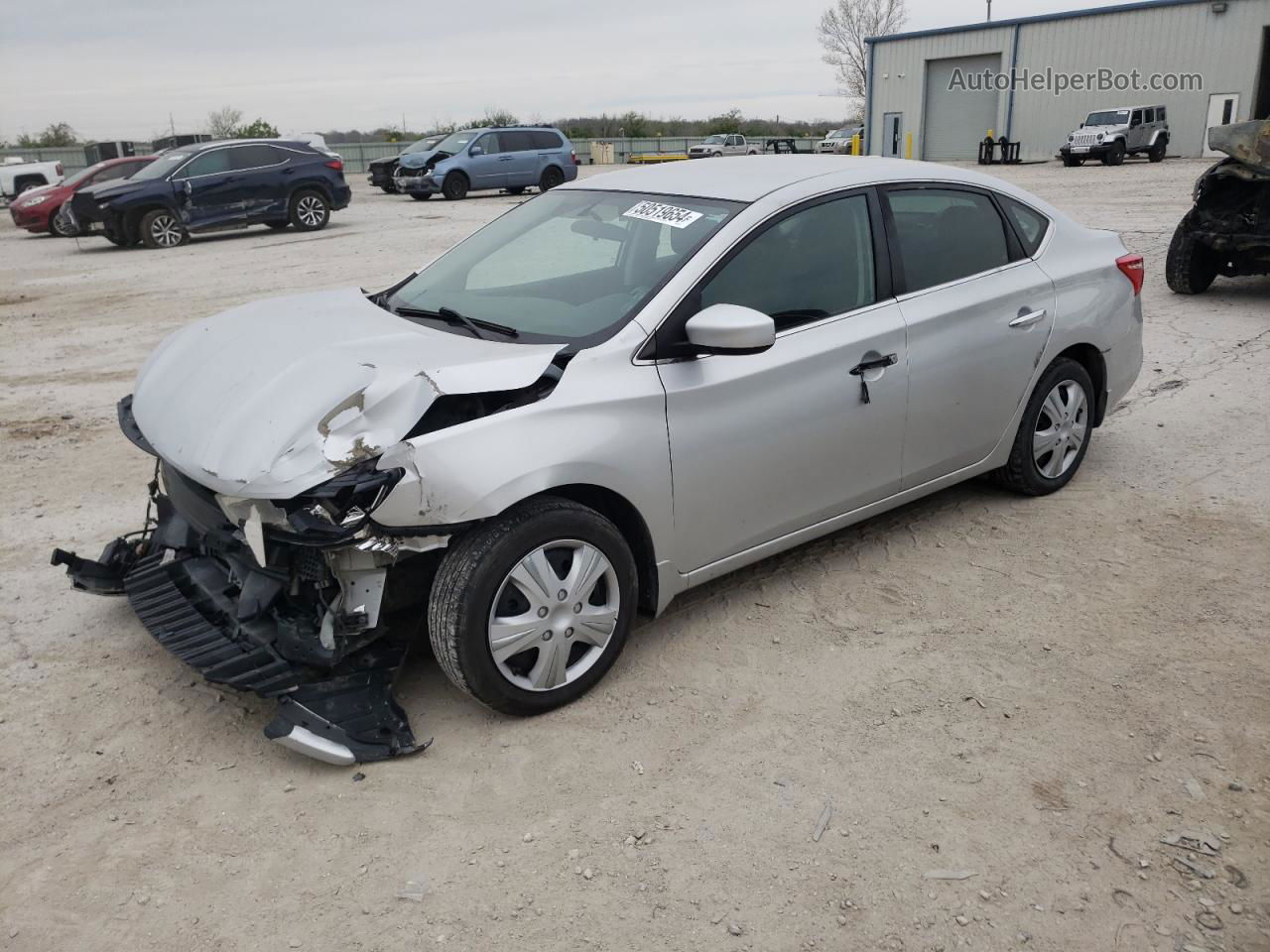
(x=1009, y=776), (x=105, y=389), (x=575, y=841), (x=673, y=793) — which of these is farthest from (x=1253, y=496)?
(x=105, y=389)

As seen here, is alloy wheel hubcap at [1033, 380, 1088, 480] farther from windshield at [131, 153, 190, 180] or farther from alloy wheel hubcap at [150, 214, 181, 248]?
windshield at [131, 153, 190, 180]

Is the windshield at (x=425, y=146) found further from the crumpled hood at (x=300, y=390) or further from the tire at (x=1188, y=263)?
the crumpled hood at (x=300, y=390)

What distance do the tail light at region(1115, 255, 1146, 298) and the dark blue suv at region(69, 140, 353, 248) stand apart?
15.9 meters

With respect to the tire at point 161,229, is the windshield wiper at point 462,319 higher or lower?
higher

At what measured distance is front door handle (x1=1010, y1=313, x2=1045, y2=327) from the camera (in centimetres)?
452

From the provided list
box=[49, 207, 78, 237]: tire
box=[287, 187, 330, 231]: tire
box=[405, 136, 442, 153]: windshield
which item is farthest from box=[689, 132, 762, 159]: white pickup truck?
box=[49, 207, 78, 237]: tire

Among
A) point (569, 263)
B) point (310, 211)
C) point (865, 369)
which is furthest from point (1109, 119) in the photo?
point (569, 263)

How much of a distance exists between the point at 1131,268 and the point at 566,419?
3.32 metres

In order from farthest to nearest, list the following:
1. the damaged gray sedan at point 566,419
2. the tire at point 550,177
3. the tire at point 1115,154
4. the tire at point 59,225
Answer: the tire at point 1115,154 < the tire at point 550,177 < the tire at point 59,225 < the damaged gray sedan at point 566,419

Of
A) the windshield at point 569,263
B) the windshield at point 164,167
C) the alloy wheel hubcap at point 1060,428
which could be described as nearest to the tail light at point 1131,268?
the alloy wheel hubcap at point 1060,428

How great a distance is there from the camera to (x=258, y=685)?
308 cm

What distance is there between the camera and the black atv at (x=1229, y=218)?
350 inches

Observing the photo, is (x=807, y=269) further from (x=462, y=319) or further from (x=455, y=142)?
(x=455, y=142)

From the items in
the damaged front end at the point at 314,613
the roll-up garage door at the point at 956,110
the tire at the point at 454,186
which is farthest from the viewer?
the roll-up garage door at the point at 956,110
